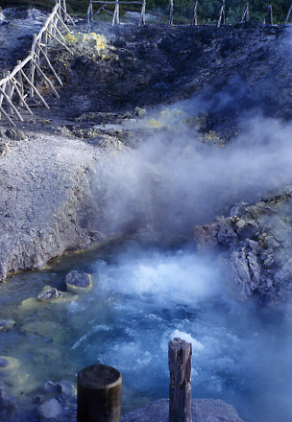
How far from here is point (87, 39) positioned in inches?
632

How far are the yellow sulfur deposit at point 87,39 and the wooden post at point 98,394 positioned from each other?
14008 mm

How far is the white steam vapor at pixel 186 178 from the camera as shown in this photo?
10.1 m

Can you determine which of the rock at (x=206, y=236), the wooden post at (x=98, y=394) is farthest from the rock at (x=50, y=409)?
the rock at (x=206, y=236)

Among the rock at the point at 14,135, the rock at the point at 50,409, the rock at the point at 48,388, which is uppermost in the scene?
the rock at the point at 14,135

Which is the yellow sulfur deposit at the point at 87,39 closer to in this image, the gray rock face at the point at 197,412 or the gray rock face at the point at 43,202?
the gray rock face at the point at 43,202

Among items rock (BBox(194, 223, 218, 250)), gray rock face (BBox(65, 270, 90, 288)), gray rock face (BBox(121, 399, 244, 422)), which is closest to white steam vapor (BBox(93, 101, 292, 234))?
rock (BBox(194, 223, 218, 250))

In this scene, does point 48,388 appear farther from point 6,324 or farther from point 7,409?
point 6,324

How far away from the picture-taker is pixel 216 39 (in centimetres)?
1589

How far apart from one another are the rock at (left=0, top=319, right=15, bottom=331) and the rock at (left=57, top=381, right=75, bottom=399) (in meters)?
1.62

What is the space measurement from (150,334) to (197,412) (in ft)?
6.01

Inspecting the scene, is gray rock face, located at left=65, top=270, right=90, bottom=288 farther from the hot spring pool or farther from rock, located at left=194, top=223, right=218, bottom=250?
rock, located at left=194, top=223, right=218, bottom=250

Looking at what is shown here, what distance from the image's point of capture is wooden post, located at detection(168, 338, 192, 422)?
436 centimetres

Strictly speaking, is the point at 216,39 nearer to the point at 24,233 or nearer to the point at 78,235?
the point at 78,235

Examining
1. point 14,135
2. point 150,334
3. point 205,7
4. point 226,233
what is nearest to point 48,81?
point 14,135
